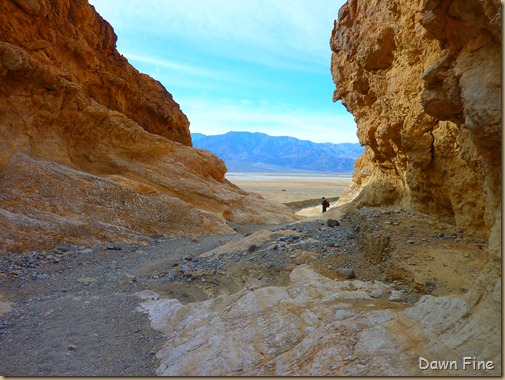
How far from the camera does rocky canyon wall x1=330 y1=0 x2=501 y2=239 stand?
4.20m

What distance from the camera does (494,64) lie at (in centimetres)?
405

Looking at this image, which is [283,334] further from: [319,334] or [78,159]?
[78,159]

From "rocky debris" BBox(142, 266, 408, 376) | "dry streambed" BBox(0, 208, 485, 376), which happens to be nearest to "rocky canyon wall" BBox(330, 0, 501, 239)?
"dry streambed" BBox(0, 208, 485, 376)

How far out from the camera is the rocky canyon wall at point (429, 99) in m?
4.20

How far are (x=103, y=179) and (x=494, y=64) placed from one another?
1358cm

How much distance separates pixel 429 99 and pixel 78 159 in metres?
14.6

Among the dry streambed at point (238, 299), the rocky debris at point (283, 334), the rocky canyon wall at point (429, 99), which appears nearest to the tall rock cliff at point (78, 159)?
the dry streambed at point (238, 299)

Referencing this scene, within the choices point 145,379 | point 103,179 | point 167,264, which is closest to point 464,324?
point 145,379

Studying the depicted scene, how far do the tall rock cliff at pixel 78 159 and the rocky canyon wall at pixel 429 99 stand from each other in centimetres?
808

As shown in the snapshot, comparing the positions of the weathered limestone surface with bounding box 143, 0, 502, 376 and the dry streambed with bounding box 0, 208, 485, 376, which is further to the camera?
the dry streambed with bounding box 0, 208, 485, 376

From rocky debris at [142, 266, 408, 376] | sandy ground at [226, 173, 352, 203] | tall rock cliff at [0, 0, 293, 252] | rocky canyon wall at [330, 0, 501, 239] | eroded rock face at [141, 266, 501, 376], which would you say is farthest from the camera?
sandy ground at [226, 173, 352, 203]

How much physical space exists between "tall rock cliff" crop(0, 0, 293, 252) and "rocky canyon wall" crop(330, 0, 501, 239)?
318 inches

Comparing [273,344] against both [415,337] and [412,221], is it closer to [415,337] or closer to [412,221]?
[415,337]

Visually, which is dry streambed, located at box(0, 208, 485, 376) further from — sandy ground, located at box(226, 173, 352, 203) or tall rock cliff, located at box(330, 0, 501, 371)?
sandy ground, located at box(226, 173, 352, 203)
